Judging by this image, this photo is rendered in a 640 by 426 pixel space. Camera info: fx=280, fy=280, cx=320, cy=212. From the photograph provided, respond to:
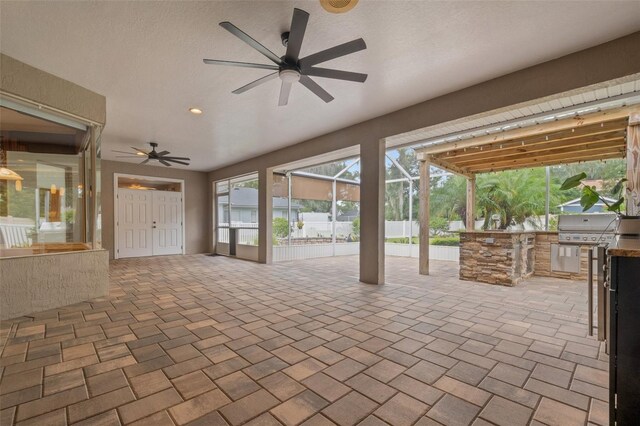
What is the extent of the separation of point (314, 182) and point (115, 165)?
5.47 m

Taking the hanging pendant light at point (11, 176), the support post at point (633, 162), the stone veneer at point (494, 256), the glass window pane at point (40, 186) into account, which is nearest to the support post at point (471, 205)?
the stone veneer at point (494, 256)

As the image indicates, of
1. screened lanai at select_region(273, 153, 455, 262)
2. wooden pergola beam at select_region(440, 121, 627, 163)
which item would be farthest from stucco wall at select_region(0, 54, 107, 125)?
wooden pergola beam at select_region(440, 121, 627, 163)

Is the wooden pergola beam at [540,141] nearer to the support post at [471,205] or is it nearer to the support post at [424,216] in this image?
the support post at [424,216]

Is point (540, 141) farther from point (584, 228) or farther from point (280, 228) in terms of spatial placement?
point (280, 228)

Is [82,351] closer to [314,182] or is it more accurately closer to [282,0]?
[282,0]

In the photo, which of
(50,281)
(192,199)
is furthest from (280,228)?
(50,281)

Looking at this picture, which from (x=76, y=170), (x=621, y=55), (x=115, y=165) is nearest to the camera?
(x=621, y=55)

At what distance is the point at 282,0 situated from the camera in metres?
2.08

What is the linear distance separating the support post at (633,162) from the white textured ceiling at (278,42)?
1.83 meters

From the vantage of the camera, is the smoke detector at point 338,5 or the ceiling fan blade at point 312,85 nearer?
the smoke detector at point 338,5

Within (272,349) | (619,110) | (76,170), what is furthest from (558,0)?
(76,170)

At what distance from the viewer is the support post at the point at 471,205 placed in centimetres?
655

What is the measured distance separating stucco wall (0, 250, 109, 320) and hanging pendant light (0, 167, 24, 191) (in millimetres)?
1008

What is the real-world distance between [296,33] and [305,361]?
2439 millimetres
